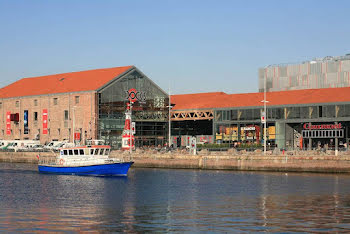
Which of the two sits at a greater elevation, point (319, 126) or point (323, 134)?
point (319, 126)

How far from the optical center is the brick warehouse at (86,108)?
14088 cm

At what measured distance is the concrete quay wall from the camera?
91.2m

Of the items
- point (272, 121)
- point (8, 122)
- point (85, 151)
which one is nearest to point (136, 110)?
point (272, 121)

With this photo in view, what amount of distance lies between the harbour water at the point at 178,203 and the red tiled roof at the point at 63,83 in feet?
185

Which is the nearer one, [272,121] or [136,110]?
[272,121]

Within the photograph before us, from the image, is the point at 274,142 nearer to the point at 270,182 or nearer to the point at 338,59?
the point at 270,182

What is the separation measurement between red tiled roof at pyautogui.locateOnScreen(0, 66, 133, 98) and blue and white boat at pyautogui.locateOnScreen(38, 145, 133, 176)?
143 feet

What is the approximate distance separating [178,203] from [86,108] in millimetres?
85914

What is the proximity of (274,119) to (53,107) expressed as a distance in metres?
50.7

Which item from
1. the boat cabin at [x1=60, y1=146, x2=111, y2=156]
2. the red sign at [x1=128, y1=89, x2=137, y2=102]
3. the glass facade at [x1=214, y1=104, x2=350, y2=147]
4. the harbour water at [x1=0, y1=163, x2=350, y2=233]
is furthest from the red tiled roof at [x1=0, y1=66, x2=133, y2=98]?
the harbour water at [x1=0, y1=163, x2=350, y2=233]

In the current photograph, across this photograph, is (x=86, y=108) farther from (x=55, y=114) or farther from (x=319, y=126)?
(x=319, y=126)

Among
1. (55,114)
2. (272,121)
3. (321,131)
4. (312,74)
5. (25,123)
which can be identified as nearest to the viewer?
(321,131)

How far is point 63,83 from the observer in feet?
504

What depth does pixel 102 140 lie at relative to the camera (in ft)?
435
